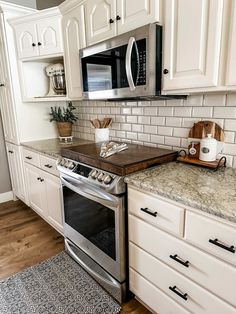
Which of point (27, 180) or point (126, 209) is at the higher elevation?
point (126, 209)

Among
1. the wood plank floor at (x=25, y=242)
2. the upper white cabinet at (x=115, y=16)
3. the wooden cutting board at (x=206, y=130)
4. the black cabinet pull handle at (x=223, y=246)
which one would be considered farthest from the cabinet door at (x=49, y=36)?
the black cabinet pull handle at (x=223, y=246)

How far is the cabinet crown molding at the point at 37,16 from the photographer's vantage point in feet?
7.01

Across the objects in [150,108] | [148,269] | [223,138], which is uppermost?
[150,108]

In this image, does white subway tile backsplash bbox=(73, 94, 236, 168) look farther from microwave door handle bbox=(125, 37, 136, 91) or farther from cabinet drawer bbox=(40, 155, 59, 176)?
cabinet drawer bbox=(40, 155, 59, 176)

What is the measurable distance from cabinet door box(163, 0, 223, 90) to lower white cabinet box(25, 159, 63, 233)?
53.8 inches

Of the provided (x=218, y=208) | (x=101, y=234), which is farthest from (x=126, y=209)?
(x=218, y=208)

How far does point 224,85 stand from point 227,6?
0.35 meters

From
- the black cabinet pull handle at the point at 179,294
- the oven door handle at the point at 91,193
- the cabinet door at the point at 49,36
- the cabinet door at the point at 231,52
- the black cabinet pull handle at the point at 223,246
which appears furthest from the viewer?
the cabinet door at the point at 49,36

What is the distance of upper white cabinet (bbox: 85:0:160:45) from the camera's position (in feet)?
4.43

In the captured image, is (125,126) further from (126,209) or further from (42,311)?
(42,311)

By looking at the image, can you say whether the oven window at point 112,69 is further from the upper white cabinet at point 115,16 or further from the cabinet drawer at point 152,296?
the cabinet drawer at point 152,296

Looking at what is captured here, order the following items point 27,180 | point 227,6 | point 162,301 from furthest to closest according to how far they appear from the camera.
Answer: point 27,180 → point 162,301 → point 227,6

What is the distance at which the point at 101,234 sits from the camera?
5.32 feet

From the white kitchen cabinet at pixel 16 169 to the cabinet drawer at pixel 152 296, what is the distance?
194cm
